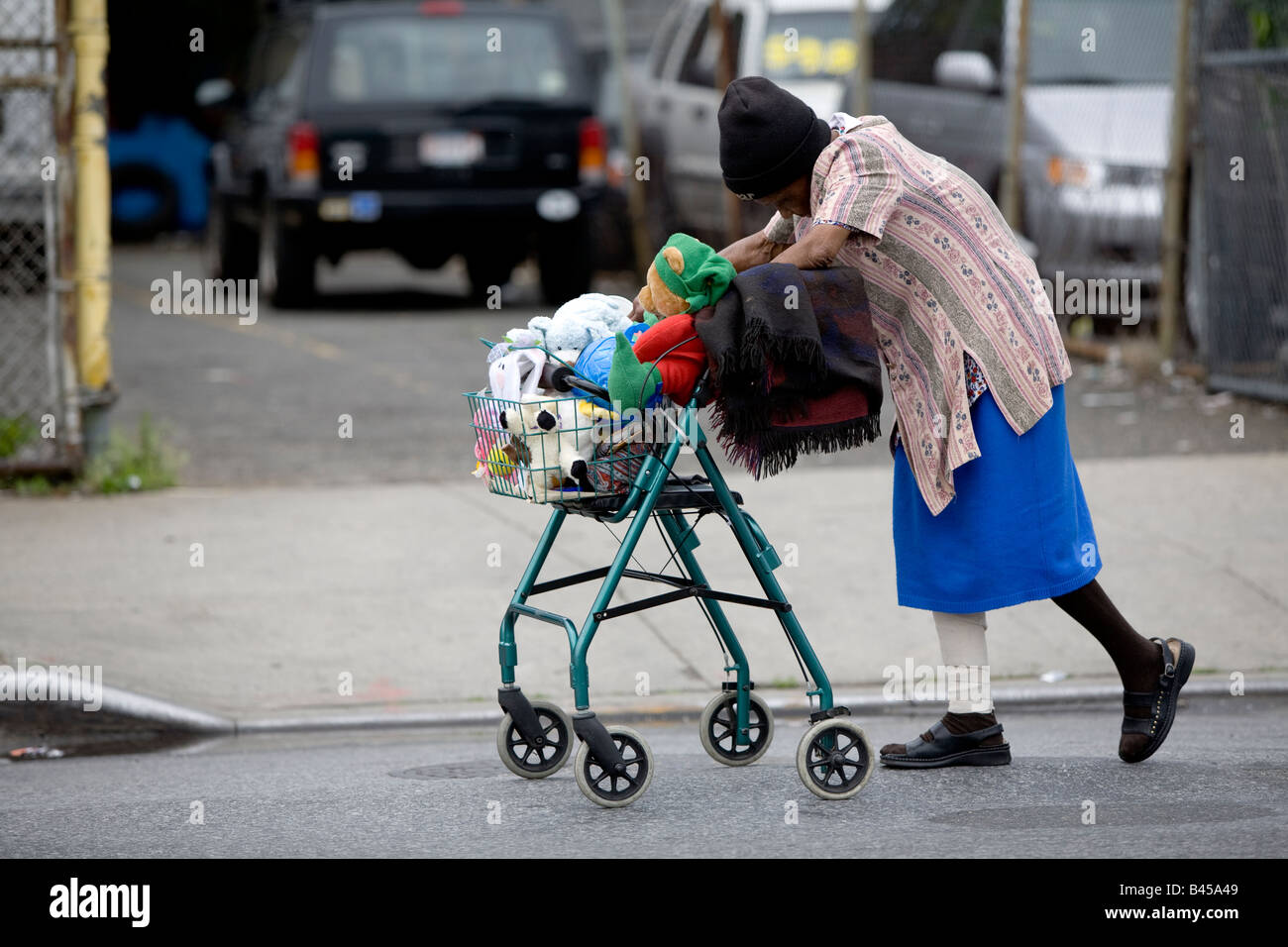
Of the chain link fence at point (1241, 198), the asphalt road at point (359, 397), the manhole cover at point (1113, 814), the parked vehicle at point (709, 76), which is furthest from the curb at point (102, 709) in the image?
the parked vehicle at point (709, 76)

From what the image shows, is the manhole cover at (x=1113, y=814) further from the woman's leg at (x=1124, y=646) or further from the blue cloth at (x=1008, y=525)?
the blue cloth at (x=1008, y=525)

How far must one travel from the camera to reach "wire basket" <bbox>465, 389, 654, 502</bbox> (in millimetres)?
4586

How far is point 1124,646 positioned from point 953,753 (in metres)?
0.53

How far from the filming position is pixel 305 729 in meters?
6.11

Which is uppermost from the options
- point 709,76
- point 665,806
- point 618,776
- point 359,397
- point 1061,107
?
point 709,76

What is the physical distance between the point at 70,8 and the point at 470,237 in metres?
6.55

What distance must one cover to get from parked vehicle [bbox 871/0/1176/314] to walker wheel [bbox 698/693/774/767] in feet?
24.5

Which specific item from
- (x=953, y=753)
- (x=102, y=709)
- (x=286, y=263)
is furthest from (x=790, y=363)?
(x=286, y=263)

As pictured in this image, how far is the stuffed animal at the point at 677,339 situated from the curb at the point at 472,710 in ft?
6.19

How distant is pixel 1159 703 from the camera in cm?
519

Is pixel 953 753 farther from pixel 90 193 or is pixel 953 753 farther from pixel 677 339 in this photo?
pixel 90 193

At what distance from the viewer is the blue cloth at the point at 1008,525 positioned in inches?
193

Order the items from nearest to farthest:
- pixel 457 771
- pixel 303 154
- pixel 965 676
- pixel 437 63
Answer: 1. pixel 965 676
2. pixel 457 771
3. pixel 303 154
4. pixel 437 63
